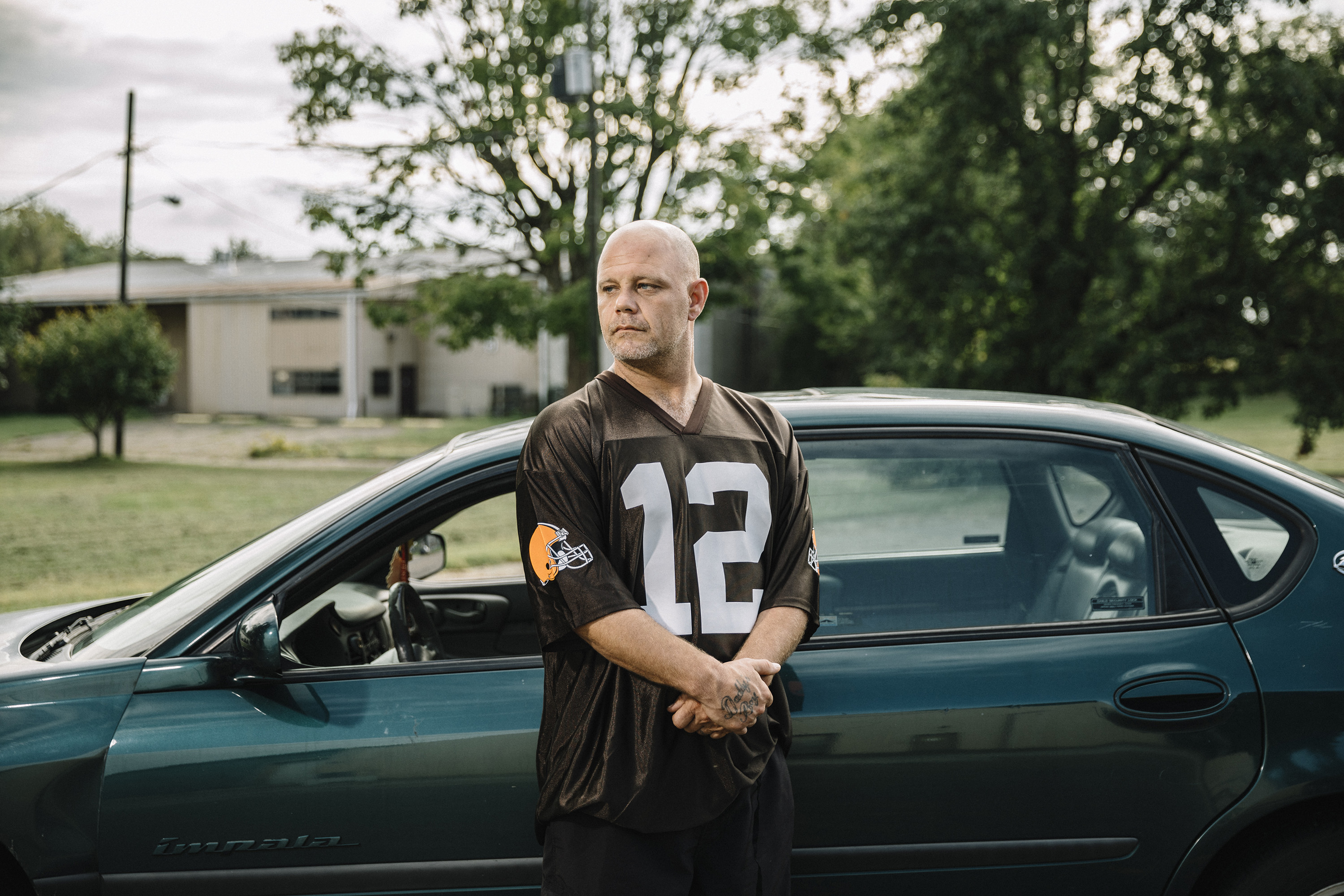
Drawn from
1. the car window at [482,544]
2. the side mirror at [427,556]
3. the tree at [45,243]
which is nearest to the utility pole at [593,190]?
the car window at [482,544]

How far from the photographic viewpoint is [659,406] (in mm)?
1740

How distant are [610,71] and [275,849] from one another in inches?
828

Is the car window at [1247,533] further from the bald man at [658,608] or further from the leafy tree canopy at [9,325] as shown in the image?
the leafy tree canopy at [9,325]

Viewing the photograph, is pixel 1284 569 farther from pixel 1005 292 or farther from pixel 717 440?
pixel 1005 292

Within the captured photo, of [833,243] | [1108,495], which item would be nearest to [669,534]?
[1108,495]

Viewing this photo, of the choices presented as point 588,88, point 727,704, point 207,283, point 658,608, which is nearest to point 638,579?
point 658,608

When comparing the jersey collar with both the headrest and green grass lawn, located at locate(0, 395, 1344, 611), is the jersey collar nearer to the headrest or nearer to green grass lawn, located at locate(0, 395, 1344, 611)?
the headrest

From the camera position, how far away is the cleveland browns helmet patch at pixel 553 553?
5.29 ft

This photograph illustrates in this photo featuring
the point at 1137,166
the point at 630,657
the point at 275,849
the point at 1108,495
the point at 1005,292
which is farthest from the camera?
the point at 1005,292

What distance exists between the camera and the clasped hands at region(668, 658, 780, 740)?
156 cm

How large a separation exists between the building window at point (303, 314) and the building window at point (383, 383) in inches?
96.8

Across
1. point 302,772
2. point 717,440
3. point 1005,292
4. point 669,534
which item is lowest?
point 302,772

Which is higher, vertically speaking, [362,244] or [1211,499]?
[362,244]

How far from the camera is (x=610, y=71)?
21125 mm
